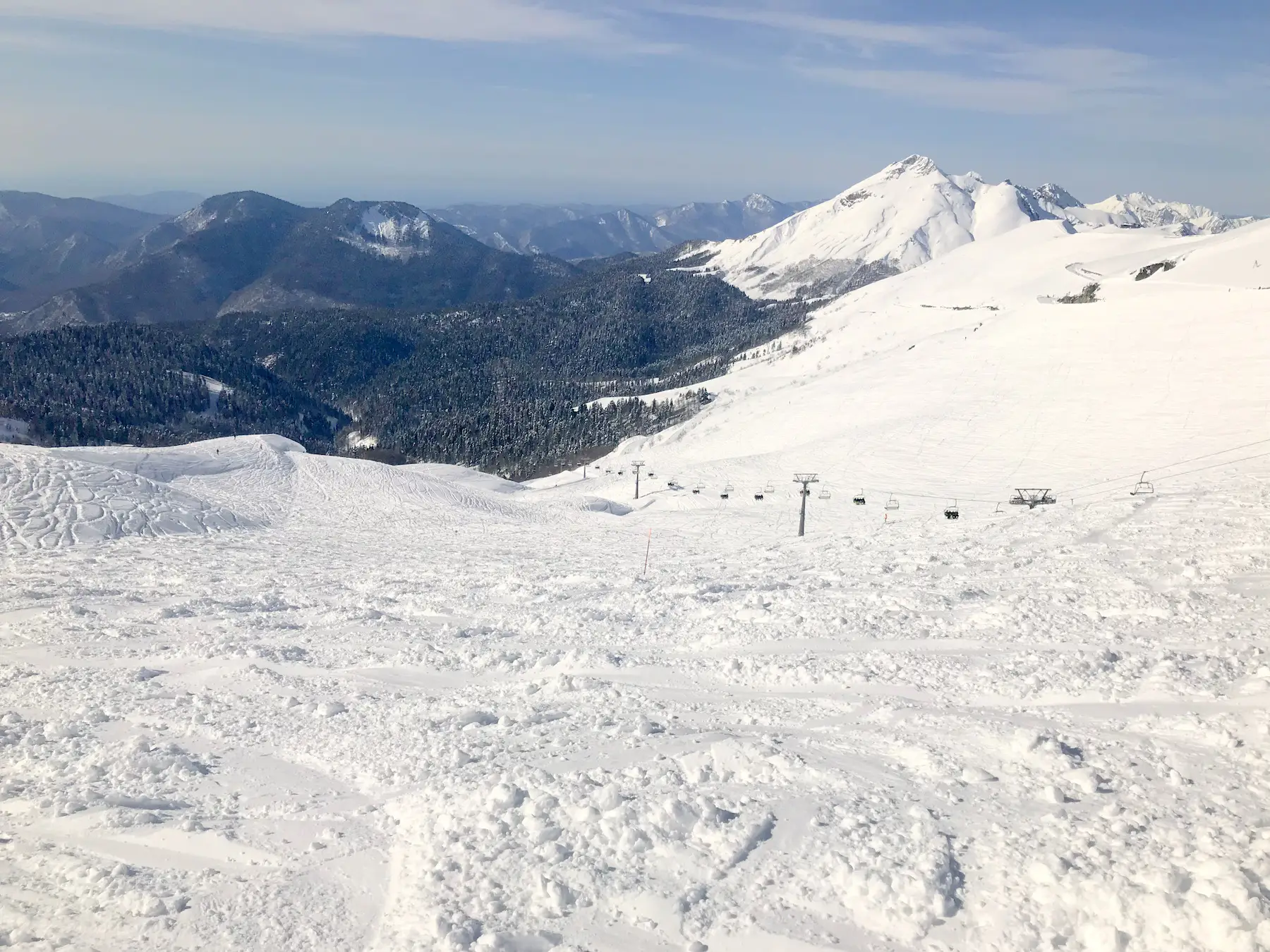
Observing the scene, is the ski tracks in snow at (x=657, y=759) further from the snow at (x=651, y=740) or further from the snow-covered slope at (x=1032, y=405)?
the snow-covered slope at (x=1032, y=405)

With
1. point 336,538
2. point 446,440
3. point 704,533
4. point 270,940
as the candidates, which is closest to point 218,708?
point 270,940

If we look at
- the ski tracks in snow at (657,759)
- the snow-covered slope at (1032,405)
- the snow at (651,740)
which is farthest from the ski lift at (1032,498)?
the ski tracks in snow at (657,759)

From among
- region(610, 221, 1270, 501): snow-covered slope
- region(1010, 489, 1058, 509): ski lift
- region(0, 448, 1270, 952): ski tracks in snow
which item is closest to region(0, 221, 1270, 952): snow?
region(0, 448, 1270, 952): ski tracks in snow

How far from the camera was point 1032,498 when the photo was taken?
4362cm

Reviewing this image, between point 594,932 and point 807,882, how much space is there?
2477mm

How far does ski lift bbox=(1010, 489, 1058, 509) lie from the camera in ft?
139

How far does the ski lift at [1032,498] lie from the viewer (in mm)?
42312

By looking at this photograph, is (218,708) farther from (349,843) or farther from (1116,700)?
(1116,700)

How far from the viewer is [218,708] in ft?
44.8

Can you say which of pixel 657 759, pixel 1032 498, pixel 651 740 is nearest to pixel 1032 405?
pixel 1032 498

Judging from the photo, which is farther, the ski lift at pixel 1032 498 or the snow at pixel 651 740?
the ski lift at pixel 1032 498

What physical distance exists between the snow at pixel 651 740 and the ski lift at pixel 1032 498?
10503 millimetres

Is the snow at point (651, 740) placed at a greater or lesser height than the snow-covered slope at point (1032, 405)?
lesser

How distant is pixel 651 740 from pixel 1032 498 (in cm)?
3921
